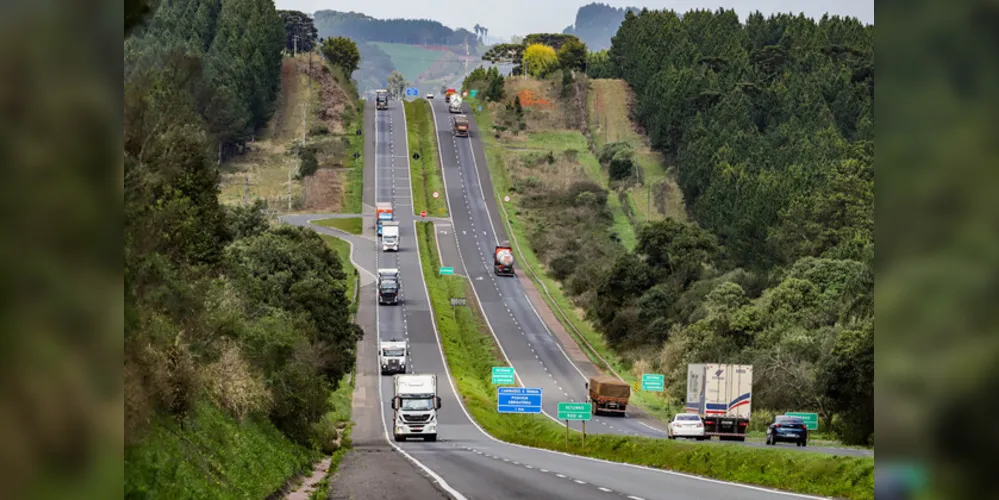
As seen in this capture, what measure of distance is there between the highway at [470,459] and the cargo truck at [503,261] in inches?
409

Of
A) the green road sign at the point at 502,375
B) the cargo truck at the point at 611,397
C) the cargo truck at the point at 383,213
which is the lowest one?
the cargo truck at the point at 611,397

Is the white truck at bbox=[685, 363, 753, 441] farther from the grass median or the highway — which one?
the highway

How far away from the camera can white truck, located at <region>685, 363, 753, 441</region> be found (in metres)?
75.1

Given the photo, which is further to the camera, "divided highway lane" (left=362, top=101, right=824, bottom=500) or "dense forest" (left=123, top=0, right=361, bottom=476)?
"divided highway lane" (left=362, top=101, right=824, bottom=500)

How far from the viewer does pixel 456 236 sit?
162875 mm

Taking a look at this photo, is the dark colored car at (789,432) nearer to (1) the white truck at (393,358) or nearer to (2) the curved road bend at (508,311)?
(2) the curved road bend at (508,311)

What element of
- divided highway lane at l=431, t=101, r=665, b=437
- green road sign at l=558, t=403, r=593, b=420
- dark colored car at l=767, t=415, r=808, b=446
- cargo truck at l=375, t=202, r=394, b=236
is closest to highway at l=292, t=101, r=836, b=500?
green road sign at l=558, t=403, r=593, b=420

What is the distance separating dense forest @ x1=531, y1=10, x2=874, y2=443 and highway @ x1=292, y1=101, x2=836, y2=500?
60.8ft

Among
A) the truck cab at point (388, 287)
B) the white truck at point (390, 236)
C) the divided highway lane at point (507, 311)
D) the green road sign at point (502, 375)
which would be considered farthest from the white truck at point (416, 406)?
the white truck at point (390, 236)

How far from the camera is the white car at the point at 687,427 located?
7331 centimetres

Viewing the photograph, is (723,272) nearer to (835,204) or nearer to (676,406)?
→ (835,204)

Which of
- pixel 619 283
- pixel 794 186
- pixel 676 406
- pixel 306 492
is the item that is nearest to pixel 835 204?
pixel 794 186

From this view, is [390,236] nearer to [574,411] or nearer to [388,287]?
[388,287]
